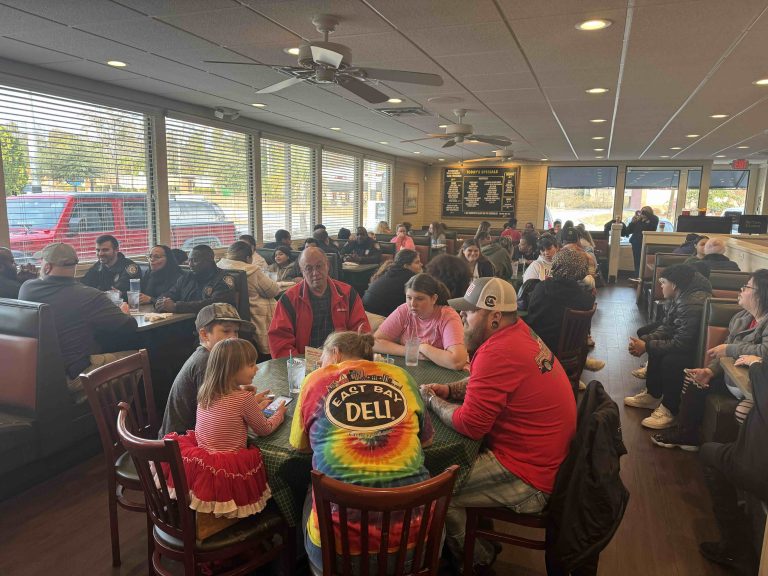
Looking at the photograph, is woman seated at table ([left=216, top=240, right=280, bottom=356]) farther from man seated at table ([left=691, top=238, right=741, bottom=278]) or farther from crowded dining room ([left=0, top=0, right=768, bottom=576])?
man seated at table ([left=691, top=238, right=741, bottom=278])

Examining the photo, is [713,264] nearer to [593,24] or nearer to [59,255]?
[593,24]

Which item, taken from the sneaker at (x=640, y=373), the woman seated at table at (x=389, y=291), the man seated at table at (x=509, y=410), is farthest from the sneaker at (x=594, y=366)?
the man seated at table at (x=509, y=410)

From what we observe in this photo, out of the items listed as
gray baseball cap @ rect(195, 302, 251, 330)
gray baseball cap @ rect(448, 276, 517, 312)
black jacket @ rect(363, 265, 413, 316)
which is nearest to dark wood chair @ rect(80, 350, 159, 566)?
gray baseball cap @ rect(195, 302, 251, 330)

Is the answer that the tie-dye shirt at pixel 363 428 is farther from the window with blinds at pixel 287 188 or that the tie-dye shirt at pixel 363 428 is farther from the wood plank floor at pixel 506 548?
the window with blinds at pixel 287 188

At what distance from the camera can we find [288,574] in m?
2.04

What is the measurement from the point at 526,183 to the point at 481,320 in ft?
42.8

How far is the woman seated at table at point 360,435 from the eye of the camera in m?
1.54

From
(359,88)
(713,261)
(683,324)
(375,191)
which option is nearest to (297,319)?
(359,88)

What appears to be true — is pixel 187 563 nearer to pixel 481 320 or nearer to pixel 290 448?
pixel 290 448

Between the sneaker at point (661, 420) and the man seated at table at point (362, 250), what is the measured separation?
186 inches

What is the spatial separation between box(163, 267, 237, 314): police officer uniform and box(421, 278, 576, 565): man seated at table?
2.87 metres

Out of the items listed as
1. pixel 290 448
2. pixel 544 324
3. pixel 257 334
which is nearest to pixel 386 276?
pixel 544 324

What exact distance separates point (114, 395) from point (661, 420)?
12.0 ft

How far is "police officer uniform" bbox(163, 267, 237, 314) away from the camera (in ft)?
14.5
